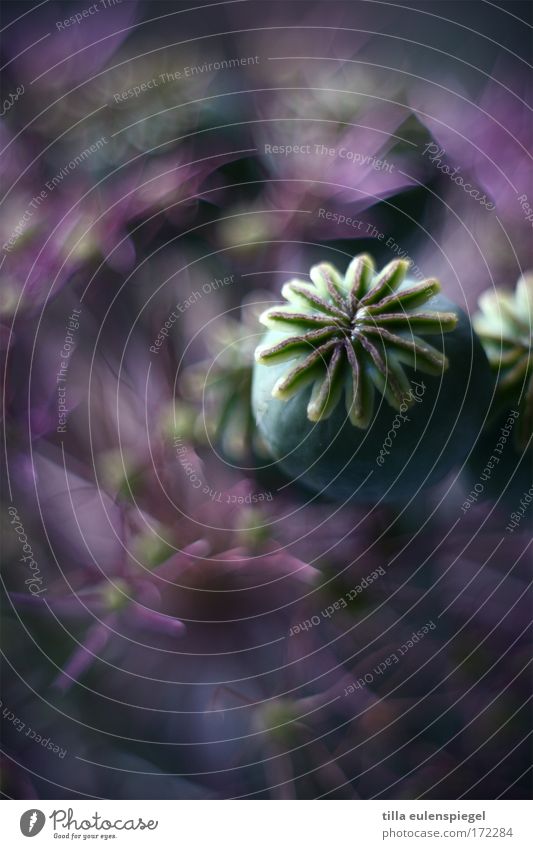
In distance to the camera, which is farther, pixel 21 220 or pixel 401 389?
pixel 21 220

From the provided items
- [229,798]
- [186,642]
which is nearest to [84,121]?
[186,642]

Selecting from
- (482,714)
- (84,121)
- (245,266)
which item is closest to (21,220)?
(84,121)

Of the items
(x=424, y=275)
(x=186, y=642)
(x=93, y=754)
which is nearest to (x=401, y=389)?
(x=424, y=275)

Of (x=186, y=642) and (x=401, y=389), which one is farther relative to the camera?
(x=186, y=642)

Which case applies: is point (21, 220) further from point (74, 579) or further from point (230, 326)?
point (74, 579)

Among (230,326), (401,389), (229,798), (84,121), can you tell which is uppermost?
(84,121)

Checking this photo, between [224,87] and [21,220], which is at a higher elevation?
[224,87]

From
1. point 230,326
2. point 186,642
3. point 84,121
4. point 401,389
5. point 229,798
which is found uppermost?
point 84,121

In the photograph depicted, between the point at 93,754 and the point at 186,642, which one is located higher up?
the point at 186,642

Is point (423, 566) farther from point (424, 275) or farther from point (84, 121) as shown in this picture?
point (84, 121)
